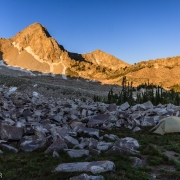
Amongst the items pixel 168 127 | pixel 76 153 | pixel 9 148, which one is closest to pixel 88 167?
pixel 76 153

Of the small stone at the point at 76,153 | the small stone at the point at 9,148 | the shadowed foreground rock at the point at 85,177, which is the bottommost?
the small stone at the point at 9,148

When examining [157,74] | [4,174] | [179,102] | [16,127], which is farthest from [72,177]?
[157,74]

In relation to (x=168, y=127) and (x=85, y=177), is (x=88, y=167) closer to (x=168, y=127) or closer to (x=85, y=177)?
(x=85, y=177)

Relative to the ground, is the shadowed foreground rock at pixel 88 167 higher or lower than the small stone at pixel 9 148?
higher

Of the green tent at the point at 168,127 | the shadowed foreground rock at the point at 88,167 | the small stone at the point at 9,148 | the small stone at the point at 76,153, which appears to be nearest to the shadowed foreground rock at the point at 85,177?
the shadowed foreground rock at the point at 88,167

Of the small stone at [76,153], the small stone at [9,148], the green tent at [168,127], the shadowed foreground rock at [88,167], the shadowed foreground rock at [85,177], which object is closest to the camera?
the shadowed foreground rock at [85,177]

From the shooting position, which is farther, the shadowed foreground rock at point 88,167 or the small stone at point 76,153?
the small stone at point 76,153

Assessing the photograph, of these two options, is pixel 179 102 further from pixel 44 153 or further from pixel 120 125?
pixel 44 153

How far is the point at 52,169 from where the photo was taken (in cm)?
803

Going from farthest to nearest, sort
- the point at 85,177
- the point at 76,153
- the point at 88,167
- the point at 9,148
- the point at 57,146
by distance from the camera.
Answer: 1. the point at 9,148
2. the point at 57,146
3. the point at 76,153
4. the point at 88,167
5. the point at 85,177

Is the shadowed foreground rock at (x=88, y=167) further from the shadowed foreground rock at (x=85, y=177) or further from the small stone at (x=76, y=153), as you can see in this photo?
the small stone at (x=76, y=153)

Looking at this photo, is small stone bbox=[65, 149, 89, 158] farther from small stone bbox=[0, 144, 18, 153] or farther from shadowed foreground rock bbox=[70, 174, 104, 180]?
small stone bbox=[0, 144, 18, 153]

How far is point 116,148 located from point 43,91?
91.2 m

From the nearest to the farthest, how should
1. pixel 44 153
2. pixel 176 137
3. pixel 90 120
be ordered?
pixel 44 153 < pixel 176 137 < pixel 90 120
